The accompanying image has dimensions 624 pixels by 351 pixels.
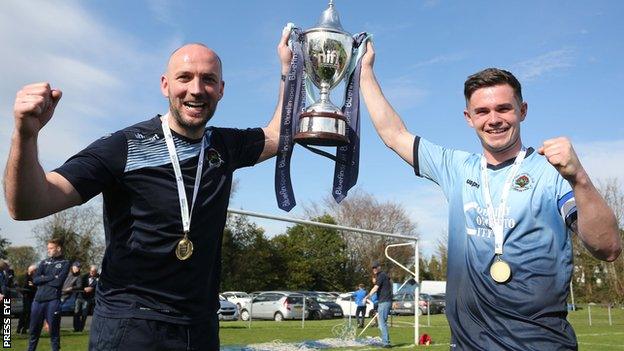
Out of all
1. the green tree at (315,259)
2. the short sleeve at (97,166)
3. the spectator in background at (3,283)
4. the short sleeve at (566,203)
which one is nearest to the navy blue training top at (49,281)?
the spectator in background at (3,283)

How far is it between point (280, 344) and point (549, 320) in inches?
456

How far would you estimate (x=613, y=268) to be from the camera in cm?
3284

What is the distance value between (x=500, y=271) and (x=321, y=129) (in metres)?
1.49

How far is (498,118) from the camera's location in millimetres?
3129

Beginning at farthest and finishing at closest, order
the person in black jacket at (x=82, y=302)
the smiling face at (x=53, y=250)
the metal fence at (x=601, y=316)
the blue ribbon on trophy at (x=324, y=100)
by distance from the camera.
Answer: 1. the metal fence at (x=601, y=316)
2. the person in black jacket at (x=82, y=302)
3. the smiling face at (x=53, y=250)
4. the blue ribbon on trophy at (x=324, y=100)

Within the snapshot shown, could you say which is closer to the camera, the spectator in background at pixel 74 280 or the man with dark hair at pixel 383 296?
the man with dark hair at pixel 383 296

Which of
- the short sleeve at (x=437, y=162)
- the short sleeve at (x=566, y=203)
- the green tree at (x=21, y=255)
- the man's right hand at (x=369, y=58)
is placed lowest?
the short sleeve at (x=566, y=203)

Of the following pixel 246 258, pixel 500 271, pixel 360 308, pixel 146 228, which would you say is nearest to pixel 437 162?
pixel 500 271

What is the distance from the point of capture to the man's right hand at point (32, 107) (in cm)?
223

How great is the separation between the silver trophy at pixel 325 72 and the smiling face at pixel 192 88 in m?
0.88

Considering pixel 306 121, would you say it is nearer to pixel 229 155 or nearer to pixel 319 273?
pixel 229 155

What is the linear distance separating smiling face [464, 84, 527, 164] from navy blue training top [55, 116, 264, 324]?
140 cm

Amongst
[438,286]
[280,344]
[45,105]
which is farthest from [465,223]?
[438,286]

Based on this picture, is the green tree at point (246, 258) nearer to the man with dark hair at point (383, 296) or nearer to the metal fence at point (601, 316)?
the metal fence at point (601, 316)
